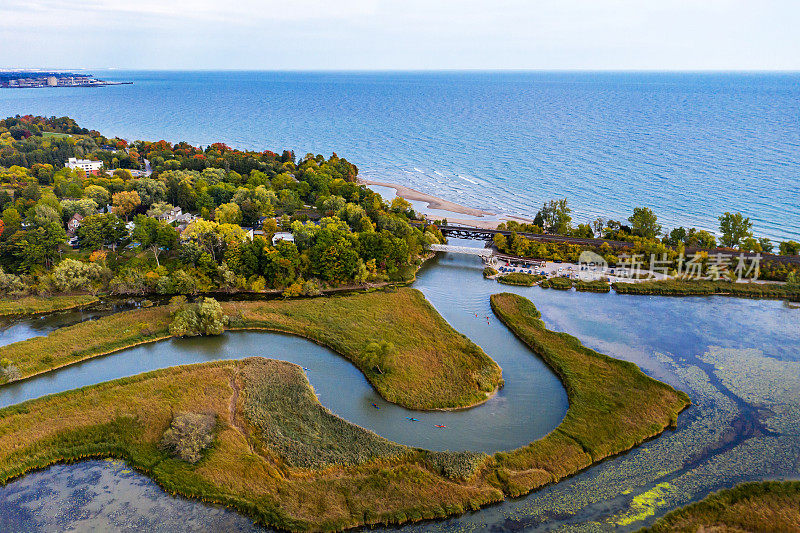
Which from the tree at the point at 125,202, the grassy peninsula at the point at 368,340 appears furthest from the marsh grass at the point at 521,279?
the tree at the point at 125,202

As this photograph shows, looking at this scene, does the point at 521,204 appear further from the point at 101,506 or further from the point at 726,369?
the point at 101,506

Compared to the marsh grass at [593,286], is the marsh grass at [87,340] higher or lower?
lower

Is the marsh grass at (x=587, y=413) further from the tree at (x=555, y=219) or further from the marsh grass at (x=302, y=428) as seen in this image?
the tree at (x=555, y=219)

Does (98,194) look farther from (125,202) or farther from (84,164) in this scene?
(84,164)

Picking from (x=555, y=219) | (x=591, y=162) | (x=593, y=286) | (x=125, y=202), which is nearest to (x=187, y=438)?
(x=593, y=286)

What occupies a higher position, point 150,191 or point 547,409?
point 150,191

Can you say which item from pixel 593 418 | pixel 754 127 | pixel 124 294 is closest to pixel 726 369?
→ pixel 593 418
